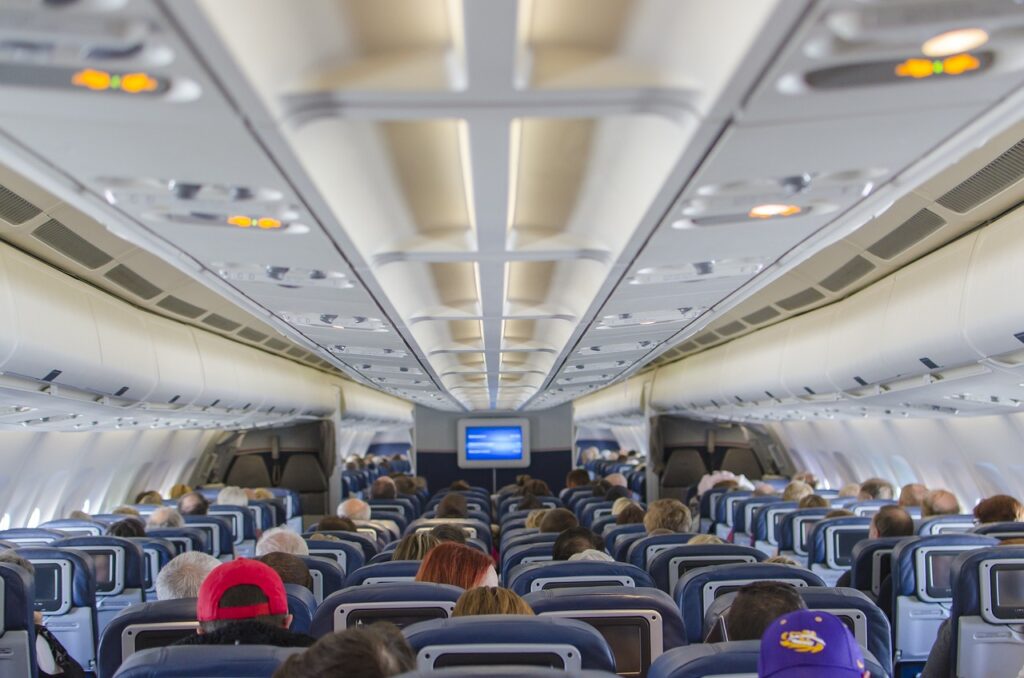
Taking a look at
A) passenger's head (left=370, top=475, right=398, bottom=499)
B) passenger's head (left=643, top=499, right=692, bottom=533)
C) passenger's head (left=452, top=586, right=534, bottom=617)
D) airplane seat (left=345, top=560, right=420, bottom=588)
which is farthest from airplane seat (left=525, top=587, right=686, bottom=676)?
passenger's head (left=370, top=475, right=398, bottom=499)

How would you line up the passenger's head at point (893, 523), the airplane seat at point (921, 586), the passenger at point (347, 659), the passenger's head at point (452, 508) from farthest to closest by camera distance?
1. the passenger's head at point (452, 508)
2. the passenger's head at point (893, 523)
3. the airplane seat at point (921, 586)
4. the passenger at point (347, 659)

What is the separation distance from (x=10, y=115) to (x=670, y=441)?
20.9m

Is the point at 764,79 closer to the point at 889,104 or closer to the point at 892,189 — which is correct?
the point at 889,104

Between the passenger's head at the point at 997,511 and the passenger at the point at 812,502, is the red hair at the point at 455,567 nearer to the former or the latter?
the passenger's head at the point at 997,511

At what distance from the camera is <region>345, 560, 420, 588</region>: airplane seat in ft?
22.5

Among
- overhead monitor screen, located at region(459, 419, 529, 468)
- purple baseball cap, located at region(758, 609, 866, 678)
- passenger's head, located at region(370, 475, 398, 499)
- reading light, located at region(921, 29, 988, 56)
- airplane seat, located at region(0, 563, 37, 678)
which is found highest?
overhead monitor screen, located at region(459, 419, 529, 468)

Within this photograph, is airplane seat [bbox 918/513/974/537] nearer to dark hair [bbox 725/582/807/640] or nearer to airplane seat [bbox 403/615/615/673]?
dark hair [bbox 725/582/807/640]

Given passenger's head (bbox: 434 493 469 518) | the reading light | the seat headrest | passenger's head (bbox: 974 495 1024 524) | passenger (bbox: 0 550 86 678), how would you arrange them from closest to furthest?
the reading light → the seat headrest → passenger (bbox: 0 550 86 678) → passenger's head (bbox: 974 495 1024 524) → passenger's head (bbox: 434 493 469 518)

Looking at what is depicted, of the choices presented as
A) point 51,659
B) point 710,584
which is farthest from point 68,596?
point 710,584

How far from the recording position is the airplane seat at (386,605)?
532 centimetres

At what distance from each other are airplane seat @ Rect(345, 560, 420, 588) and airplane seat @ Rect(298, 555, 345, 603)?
52 cm

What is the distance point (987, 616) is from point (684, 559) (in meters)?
2.01

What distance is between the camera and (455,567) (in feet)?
20.0

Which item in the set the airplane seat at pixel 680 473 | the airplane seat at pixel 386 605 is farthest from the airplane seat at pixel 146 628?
the airplane seat at pixel 680 473
